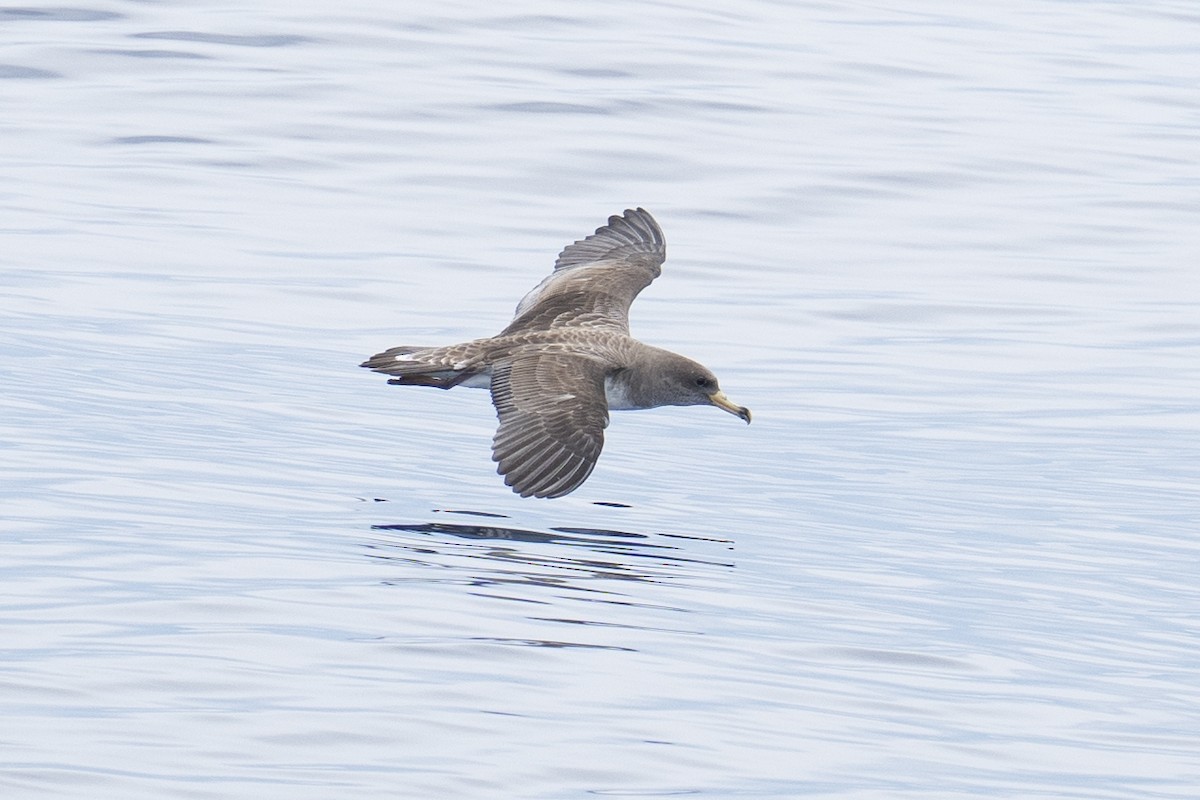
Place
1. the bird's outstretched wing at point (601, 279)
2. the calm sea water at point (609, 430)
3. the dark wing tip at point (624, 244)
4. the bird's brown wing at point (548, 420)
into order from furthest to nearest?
the dark wing tip at point (624, 244) < the bird's outstretched wing at point (601, 279) < the bird's brown wing at point (548, 420) < the calm sea water at point (609, 430)

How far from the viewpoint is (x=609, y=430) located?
12344 millimetres

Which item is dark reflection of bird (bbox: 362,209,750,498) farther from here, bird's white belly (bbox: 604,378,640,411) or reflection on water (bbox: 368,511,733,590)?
reflection on water (bbox: 368,511,733,590)

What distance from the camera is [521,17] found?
74.6 feet

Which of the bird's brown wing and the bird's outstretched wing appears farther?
the bird's outstretched wing

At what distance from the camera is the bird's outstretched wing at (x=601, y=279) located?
35.7ft

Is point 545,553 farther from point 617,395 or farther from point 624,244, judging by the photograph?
point 624,244

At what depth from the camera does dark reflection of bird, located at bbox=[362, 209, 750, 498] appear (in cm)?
898

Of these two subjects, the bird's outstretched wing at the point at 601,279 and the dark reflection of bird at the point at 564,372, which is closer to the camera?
the dark reflection of bird at the point at 564,372

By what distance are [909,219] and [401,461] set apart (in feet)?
24.8

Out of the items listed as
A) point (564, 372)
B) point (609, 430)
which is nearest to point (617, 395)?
point (564, 372)

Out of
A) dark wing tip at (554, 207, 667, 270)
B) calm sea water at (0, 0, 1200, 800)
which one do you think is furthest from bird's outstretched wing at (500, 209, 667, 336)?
calm sea water at (0, 0, 1200, 800)

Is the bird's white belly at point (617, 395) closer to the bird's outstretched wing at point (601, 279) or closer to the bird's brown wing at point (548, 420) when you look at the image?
the bird's brown wing at point (548, 420)

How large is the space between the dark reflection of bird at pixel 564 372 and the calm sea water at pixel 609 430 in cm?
40

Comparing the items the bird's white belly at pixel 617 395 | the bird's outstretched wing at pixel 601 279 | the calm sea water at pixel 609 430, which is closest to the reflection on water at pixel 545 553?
the calm sea water at pixel 609 430
